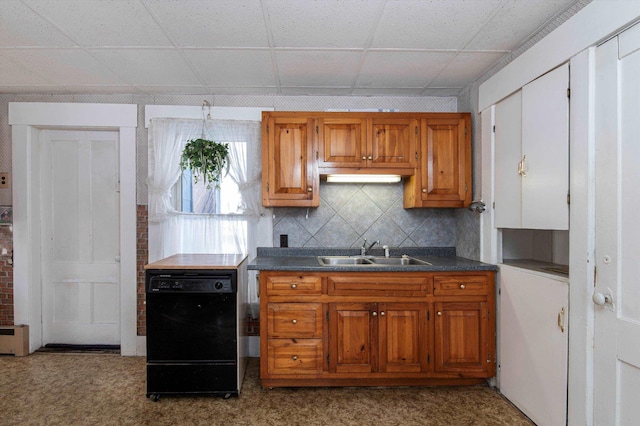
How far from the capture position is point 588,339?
71.6 inches

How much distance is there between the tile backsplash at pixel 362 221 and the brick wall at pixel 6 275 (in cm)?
258

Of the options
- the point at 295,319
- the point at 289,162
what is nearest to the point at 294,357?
the point at 295,319

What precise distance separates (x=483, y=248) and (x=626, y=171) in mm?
1345

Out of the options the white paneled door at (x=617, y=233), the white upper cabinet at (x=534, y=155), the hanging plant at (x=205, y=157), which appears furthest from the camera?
the hanging plant at (x=205, y=157)

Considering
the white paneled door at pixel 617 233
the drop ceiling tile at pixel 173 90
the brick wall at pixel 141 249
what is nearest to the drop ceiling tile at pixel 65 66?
the drop ceiling tile at pixel 173 90

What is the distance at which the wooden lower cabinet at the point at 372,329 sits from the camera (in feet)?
8.84

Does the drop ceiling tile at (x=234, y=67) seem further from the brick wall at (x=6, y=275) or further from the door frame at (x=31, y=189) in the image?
the brick wall at (x=6, y=275)

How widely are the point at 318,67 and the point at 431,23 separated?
→ 95 cm

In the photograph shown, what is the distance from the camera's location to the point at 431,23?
2.22 m

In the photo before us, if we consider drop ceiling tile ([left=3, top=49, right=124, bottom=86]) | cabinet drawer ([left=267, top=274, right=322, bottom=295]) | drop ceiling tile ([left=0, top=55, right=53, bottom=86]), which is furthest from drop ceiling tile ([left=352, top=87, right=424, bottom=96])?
drop ceiling tile ([left=0, top=55, right=53, bottom=86])

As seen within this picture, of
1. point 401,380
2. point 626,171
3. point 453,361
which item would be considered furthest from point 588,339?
point 401,380

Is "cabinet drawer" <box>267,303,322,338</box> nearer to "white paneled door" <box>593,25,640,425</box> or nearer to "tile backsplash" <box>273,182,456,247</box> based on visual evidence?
"tile backsplash" <box>273,182,456,247</box>

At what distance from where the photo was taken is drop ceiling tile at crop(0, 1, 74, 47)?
2066mm

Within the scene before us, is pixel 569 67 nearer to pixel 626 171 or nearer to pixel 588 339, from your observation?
pixel 626 171
